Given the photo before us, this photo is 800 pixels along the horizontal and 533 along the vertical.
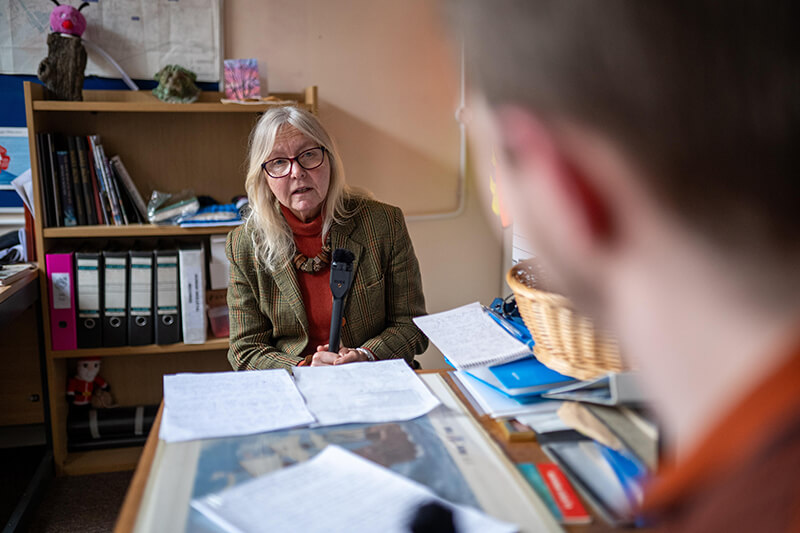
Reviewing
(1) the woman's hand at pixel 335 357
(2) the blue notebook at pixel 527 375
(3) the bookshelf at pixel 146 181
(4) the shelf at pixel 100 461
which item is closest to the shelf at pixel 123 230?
(3) the bookshelf at pixel 146 181

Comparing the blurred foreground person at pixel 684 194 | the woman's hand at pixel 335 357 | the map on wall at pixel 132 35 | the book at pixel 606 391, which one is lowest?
the woman's hand at pixel 335 357

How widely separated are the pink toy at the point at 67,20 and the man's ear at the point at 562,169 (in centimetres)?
241

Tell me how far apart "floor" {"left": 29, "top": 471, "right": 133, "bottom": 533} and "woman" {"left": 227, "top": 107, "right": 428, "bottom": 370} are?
849mm

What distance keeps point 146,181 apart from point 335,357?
1.46 metres

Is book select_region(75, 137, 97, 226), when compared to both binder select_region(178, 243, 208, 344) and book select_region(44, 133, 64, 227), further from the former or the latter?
binder select_region(178, 243, 208, 344)

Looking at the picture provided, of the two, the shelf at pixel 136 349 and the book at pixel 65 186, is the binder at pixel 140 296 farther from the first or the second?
the book at pixel 65 186

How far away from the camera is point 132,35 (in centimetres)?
243

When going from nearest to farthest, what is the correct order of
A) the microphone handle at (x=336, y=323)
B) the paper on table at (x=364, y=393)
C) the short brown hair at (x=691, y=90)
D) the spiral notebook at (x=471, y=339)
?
the short brown hair at (x=691, y=90) < the paper on table at (x=364, y=393) < the spiral notebook at (x=471, y=339) < the microphone handle at (x=336, y=323)

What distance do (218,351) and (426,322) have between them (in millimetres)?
1520

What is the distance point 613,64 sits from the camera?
0.30 metres

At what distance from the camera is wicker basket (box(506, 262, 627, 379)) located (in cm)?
102

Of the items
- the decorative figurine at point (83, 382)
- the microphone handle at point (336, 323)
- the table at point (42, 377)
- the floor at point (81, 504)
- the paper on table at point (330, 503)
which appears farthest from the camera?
the decorative figurine at point (83, 382)

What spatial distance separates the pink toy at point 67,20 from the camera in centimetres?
226

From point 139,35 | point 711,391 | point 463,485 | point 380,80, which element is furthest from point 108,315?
point 711,391
